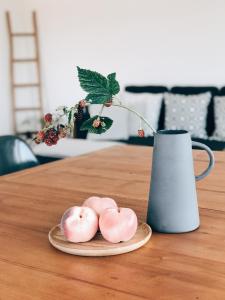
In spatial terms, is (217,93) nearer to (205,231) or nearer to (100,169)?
(100,169)

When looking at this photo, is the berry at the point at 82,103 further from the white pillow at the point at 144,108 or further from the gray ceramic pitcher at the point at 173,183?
the white pillow at the point at 144,108

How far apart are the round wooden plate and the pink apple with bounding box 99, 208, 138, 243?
0.6 inches

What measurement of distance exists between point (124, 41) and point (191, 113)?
1.24m

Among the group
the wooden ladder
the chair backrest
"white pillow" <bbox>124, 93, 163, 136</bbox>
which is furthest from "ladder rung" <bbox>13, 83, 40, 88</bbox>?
the chair backrest

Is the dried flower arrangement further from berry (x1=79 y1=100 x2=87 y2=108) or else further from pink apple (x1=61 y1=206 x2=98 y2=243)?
pink apple (x1=61 y1=206 x2=98 y2=243)

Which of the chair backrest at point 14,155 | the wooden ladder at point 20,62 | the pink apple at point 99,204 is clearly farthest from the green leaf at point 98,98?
the wooden ladder at point 20,62

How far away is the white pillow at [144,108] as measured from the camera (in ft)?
15.8

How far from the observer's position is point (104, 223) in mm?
1021

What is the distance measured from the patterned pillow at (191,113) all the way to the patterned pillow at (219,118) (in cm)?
9

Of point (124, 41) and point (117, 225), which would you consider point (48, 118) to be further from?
point (124, 41)

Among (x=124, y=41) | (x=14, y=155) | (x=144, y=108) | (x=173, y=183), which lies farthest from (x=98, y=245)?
(x=124, y=41)

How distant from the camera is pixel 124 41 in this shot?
522 centimetres

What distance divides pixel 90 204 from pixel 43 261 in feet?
0.57

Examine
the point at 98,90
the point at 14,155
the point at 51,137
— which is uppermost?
the point at 98,90
